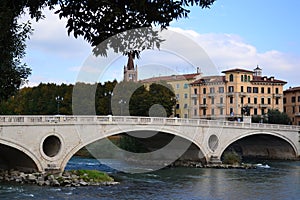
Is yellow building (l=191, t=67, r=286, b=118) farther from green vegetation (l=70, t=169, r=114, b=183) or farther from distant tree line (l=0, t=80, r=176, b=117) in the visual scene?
green vegetation (l=70, t=169, r=114, b=183)

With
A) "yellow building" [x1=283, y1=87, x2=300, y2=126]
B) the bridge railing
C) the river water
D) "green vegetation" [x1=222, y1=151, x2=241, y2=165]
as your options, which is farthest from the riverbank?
"yellow building" [x1=283, y1=87, x2=300, y2=126]

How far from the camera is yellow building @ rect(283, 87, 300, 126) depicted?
6062 cm

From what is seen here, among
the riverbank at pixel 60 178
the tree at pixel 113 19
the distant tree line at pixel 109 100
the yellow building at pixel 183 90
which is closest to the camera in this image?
the tree at pixel 113 19

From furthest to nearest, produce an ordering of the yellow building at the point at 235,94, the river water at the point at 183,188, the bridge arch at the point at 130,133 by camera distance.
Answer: the yellow building at the point at 235,94, the bridge arch at the point at 130,133, the river water at the point at 183,188

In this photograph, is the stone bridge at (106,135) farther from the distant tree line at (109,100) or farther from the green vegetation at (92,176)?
the distant tree line at (109,100)

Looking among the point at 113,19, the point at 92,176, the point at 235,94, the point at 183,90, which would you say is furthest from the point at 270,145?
the point at 113,19

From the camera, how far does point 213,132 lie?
38.2 meters

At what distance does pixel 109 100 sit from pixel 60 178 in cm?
2900

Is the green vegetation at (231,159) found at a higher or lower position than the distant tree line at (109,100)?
lower

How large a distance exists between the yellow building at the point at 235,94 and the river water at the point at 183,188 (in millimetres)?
24771

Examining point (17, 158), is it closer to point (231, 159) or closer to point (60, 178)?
point (60, 178)

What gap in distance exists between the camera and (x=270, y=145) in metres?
48.4

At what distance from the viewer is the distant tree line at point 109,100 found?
50875 millimetres

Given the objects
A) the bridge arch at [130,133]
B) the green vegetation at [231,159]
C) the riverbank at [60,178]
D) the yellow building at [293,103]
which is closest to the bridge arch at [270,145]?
the green vegetation at [231,159]
